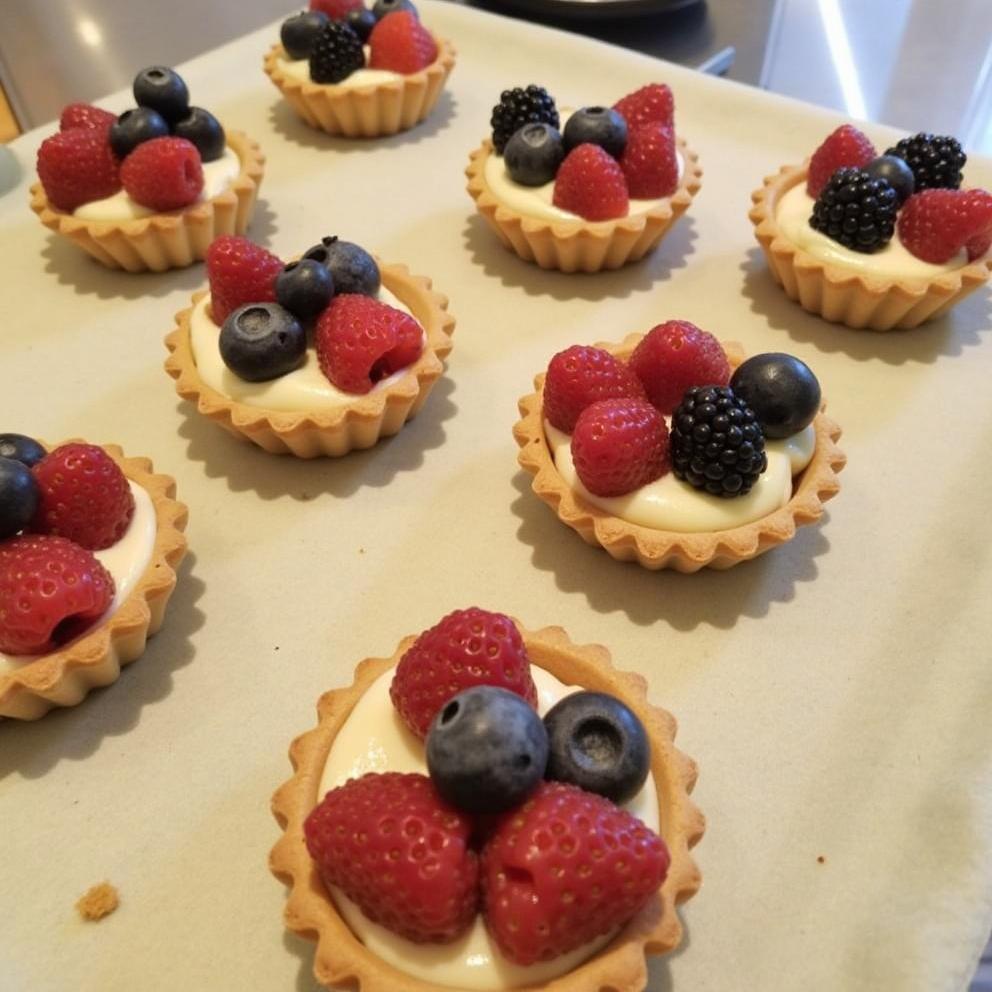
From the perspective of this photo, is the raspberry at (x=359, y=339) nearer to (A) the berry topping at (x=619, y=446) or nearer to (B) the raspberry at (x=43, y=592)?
(A) the berry topping at (x=619, y=446)

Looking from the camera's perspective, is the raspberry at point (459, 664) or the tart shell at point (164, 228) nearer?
the raspberry at point (459, 664)

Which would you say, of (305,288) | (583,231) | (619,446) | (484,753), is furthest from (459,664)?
(583,231)

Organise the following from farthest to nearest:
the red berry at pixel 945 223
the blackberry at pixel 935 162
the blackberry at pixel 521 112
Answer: the blackberry at pixel 521 112, the blackberry at pixel 935 162, the red berry at pixel 945 223

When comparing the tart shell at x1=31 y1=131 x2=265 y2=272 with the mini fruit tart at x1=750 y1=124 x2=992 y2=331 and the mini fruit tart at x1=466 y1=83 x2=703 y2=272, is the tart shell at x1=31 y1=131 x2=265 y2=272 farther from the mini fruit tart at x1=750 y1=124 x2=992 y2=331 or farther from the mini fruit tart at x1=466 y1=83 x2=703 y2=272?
the mini fruit tart at x1=750 y1=124 x2=992 y2=331

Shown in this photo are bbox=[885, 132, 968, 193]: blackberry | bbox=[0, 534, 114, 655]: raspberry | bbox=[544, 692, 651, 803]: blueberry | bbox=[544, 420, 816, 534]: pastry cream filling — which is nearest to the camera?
bbox=[544, 692, 651, 803]: blueberry

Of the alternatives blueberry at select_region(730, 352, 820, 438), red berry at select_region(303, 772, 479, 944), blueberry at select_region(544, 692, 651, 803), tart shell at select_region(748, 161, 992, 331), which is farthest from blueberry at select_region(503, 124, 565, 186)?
red berry at select_region(303, 772, 479, 944)

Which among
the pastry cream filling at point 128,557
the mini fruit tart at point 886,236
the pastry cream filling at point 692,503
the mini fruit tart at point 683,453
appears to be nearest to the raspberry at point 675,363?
the mini fruit tart at point 683,453
